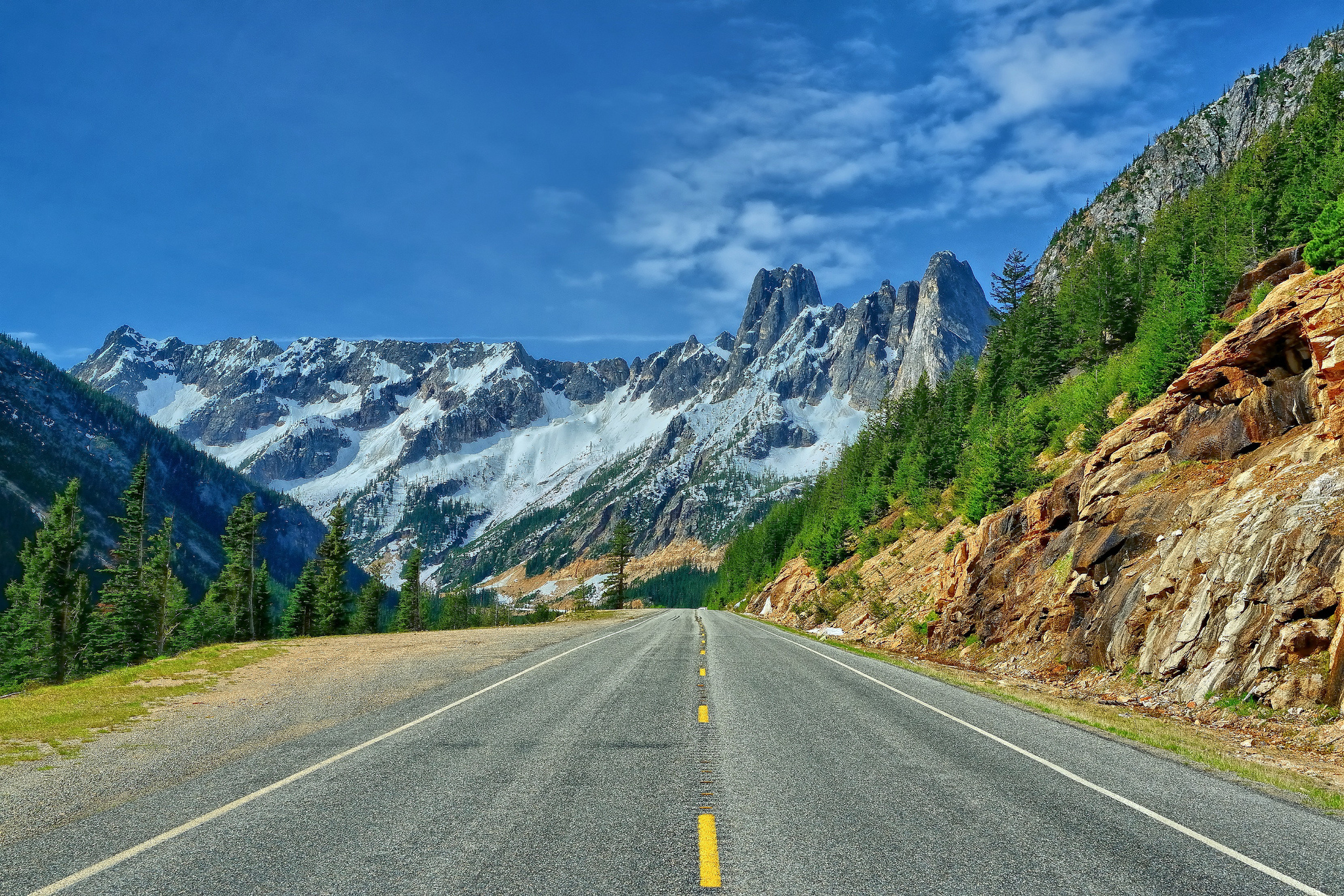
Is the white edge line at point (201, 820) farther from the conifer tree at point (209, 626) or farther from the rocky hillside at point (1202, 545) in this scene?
the conifer tree at point (209, 626)

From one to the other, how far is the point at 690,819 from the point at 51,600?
51.5 m

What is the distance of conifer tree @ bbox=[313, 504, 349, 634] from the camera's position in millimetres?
57125

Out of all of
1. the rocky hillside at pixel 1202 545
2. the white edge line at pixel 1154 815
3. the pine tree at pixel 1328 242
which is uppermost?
the pine tree at pixel 1328 242

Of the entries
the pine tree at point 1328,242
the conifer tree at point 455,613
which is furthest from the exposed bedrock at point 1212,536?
the conifer tree at point 455,613

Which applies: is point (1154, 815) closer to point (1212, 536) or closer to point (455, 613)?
point (1212, 536)

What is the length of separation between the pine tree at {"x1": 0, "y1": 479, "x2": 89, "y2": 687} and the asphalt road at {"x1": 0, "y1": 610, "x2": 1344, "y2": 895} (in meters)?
42.9

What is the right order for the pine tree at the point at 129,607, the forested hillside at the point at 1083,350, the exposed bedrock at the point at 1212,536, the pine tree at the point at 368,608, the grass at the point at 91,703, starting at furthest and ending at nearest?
the pine tree at the point at 368,608 → the pine tree at the point at 129,607 → the forested hillside at the point at 1083,350 → the exposed bedrock at the point at 1212,536 → the grass at the point at 91,703

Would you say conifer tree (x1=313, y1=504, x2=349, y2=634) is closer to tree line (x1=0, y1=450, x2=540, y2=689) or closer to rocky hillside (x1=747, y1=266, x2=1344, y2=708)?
tree line (x1=0, y1=450, x2=540, y2=689)

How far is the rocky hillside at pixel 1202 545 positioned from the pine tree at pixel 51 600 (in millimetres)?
50011

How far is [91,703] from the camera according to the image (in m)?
13.1

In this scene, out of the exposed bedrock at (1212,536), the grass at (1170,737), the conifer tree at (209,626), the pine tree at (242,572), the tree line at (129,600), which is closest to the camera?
the grass at (1170,737)

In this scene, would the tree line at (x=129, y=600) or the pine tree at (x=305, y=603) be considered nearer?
the tree line at (x=129, y=600)

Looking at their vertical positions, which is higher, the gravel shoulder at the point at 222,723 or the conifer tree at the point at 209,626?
the gravel shoulder at the point at 222,723

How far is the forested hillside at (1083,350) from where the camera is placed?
107ft
